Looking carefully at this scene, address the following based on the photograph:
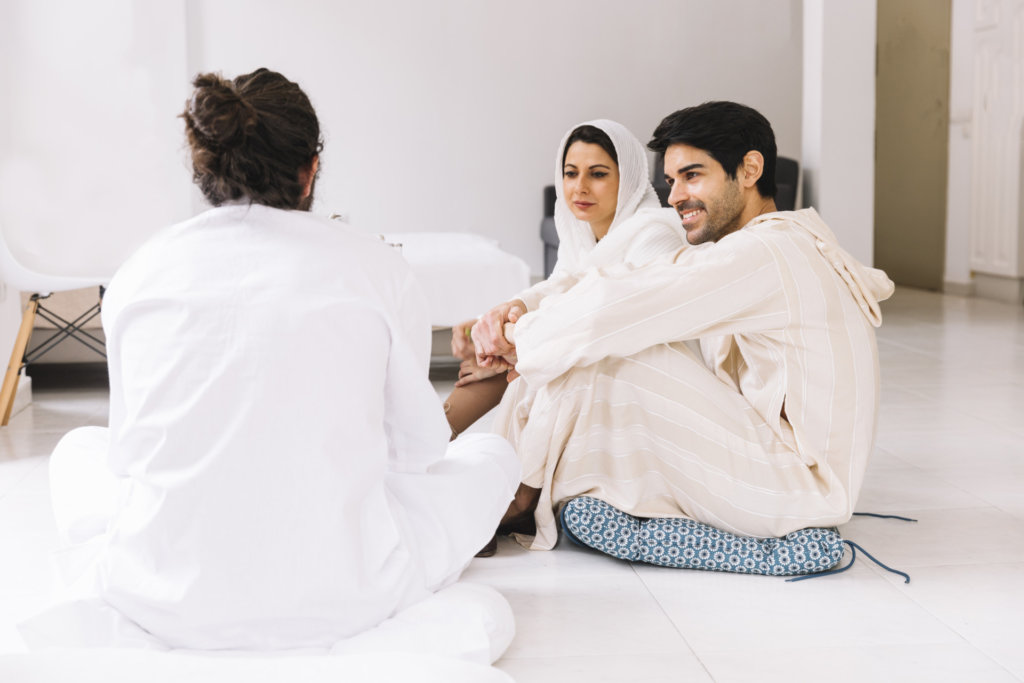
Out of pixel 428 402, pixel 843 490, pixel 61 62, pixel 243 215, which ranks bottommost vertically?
pixel 843 490

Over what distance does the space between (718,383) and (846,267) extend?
1.13ft

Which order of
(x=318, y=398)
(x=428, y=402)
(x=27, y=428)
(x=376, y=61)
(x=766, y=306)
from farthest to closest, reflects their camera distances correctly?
1. (x=376, y=61)
2. (x=27, y=428)
3. (x=766, y=306)
4. (x=428, y=402)
5. (x=318, y=398)

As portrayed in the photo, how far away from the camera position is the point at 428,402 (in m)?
1.67

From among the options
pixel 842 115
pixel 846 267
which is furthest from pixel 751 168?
pixel 842 115

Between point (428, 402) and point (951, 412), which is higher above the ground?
point (428, 402)

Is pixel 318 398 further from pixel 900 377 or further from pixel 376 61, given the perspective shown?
pixel 376 61

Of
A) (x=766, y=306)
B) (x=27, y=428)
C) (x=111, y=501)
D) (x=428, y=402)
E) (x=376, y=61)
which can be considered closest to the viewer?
(x=428, y=402)

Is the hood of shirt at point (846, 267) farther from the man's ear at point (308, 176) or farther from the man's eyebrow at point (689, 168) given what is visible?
the man's ear at point (308, 176)

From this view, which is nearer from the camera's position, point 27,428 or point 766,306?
point 766,306

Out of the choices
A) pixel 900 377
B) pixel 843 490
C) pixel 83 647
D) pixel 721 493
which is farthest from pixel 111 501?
pixel 900 377

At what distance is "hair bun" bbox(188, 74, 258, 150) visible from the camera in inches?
58.8

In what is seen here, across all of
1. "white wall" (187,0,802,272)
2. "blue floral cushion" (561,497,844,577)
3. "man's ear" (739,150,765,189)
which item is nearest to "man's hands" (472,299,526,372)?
"blue floral cushion" (561,497,844,577)

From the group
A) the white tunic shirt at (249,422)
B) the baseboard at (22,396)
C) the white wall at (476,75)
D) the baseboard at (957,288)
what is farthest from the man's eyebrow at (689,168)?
the baseboard at (957,288)

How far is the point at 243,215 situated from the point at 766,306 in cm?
107
